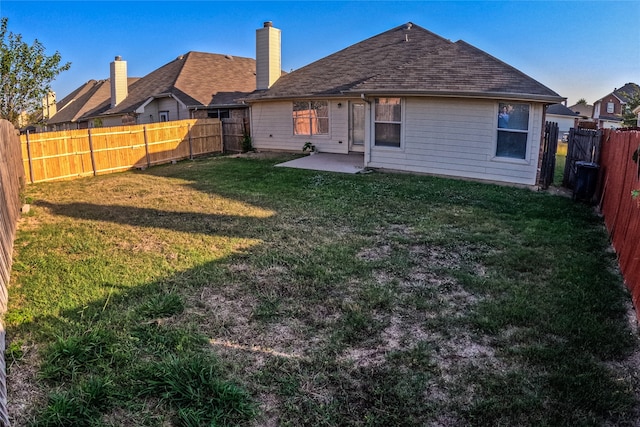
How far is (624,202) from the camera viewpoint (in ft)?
21.4

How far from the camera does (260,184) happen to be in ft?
39.0

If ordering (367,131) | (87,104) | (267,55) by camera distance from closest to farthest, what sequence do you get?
(367,131), (267,55), (87,104)

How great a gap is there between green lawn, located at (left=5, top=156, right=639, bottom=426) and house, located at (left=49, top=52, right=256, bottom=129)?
1527cm

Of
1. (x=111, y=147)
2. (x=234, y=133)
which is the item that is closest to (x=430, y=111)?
(x=234, y=133)

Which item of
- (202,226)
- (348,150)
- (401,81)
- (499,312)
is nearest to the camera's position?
(499,312)

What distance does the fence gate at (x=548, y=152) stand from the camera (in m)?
11.5

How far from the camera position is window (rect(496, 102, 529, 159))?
11477 millimetres

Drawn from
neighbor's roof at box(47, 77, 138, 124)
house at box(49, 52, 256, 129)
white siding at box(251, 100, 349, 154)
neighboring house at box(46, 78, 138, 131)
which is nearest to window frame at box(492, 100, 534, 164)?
white siding at box(251, 100, 349, 154)

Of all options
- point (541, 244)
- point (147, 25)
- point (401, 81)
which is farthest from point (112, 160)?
point (541, 244)

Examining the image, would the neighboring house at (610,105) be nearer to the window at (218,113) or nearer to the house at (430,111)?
the house at (430,111)

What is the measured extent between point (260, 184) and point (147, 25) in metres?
16.9

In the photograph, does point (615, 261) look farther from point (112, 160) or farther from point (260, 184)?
point (112, 160)

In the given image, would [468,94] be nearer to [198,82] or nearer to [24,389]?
[24,389]

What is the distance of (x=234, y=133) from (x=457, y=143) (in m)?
10.9
